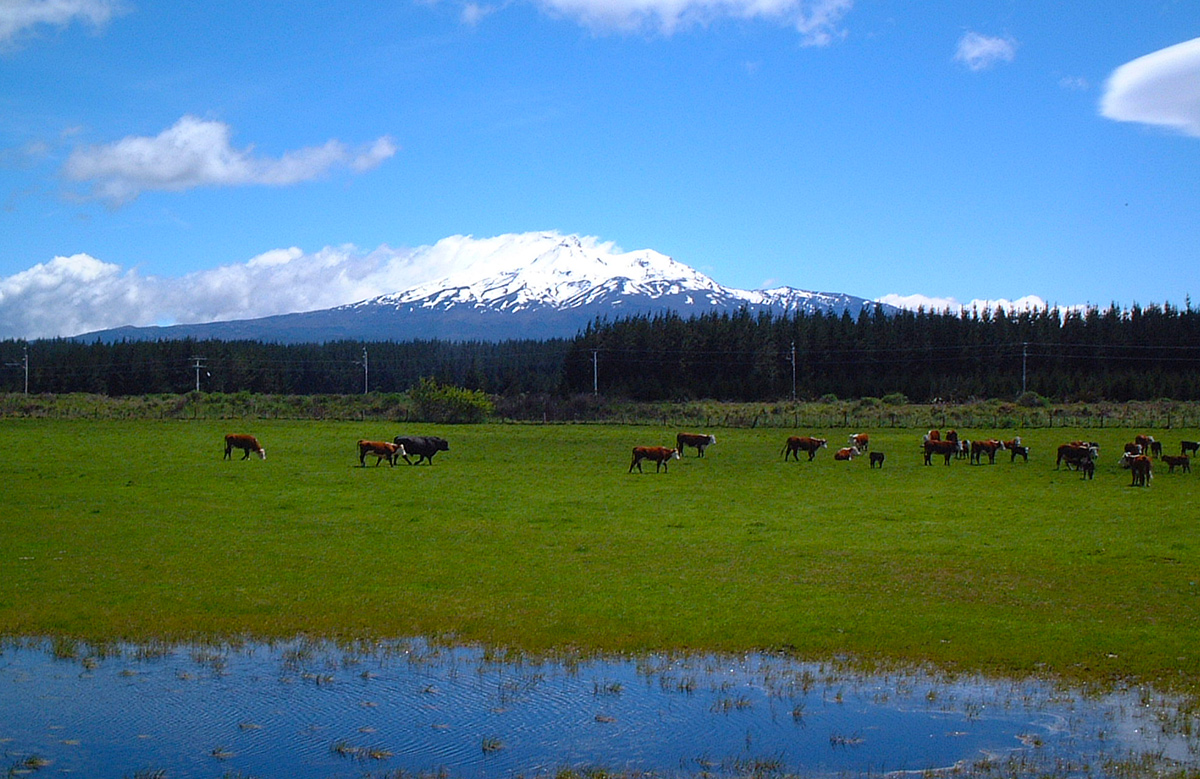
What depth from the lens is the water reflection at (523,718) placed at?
34.9ft

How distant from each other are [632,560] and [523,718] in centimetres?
973

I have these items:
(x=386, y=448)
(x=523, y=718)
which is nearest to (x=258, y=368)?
(x=386, y=448)

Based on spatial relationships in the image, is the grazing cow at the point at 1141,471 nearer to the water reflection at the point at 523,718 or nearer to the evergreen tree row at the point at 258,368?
the water reflection at the point at 523,718

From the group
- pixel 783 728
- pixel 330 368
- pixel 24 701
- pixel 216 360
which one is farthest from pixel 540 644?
pixel 330 368

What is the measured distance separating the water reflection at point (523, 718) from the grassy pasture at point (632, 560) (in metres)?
1.19

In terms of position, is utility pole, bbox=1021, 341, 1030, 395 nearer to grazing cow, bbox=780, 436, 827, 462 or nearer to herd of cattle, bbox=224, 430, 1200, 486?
herd of cattle, bbox=224, 430, 1200, 486

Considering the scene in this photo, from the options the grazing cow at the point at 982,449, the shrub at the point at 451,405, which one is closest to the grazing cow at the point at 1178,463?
the grazing cow at the point at 982,449

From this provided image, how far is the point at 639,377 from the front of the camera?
133 metres

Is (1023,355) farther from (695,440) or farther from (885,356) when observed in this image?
(695,440)

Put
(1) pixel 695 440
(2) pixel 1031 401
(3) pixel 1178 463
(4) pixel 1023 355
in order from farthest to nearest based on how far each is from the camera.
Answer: (4) pixel 1023 355 < (2) pixel 1031 401 < (1) pixel 695 440 < (3) pixel 1178 463

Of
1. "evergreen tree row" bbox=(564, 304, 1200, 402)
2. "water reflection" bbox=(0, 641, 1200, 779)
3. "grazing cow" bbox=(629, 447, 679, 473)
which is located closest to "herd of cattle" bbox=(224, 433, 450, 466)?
"grazing cow" bbox=(629, 447, 679, 473)

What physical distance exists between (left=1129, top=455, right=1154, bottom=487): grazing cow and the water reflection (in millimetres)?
26214

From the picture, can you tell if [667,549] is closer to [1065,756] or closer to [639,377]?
[1065,756]

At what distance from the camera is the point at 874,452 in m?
45.0
